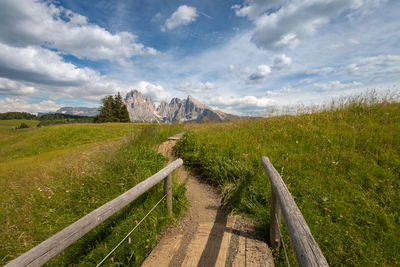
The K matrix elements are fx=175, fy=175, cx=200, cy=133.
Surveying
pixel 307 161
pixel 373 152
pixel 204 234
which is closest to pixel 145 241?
pixel 204 234

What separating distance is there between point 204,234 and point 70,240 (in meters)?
2.43

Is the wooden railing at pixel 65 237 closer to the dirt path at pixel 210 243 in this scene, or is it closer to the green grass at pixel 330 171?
the dirt path at pixel 210 243

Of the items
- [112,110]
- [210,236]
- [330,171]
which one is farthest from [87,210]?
[112,110]

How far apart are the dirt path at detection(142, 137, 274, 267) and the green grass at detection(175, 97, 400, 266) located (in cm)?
34

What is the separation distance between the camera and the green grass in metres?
2.81

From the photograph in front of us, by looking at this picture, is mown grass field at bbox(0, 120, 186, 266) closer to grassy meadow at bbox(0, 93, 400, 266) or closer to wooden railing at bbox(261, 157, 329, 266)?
grassy meadow at bbox(0, 93, 400, 266)

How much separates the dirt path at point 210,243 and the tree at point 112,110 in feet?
160

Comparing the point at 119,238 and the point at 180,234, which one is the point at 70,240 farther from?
the point at 180,234

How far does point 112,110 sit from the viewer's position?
47.6 metres

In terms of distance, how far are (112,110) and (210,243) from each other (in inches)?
2016

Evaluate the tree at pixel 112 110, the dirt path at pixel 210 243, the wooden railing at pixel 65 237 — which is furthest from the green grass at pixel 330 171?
the tree at pixel 112 110

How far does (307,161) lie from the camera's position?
15.9 ft

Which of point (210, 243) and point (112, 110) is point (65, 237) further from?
point (112, 110)

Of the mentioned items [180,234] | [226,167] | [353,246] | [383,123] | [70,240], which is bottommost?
[180,234]
